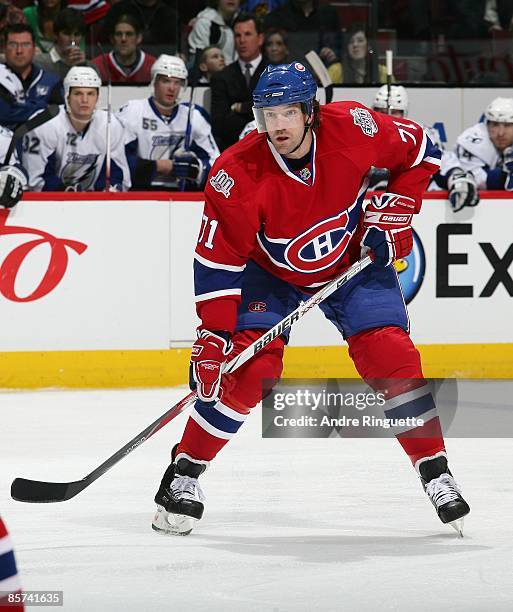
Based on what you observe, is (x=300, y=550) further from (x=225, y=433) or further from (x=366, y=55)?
(x=366, y=55)

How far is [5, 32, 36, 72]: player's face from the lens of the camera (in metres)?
6.03

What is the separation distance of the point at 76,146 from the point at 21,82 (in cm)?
41

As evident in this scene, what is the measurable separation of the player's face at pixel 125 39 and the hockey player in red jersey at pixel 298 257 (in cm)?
311

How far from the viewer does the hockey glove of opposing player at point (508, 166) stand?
5965mm

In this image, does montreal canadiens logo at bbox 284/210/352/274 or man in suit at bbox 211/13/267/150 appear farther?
man in suit at bbox 211/13/267/150

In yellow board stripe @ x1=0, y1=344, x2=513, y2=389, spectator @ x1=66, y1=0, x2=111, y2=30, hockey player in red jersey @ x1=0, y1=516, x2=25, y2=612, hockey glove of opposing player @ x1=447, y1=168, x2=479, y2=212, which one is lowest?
yellow board stripe @ x1=0, y1=344, x2=513, y2=389

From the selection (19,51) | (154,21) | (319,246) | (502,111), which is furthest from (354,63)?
(319,246)

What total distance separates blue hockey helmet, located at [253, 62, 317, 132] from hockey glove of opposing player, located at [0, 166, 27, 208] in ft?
7.49

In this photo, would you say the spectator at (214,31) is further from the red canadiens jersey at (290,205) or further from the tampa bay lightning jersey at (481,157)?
the red canadiens jersey at (290,205)

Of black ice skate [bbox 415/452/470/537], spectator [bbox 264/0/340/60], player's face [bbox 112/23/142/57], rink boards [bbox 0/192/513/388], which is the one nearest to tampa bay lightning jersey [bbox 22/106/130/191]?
rink boards [bbox 0/192/513/388]

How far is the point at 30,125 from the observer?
583cm

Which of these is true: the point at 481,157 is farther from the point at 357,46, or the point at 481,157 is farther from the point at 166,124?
the point at 166,124

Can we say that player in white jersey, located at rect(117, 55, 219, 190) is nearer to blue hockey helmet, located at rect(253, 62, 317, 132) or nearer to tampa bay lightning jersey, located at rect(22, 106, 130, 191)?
tampa bay lightning jersey, located at rect(22, 106, 130, 191)

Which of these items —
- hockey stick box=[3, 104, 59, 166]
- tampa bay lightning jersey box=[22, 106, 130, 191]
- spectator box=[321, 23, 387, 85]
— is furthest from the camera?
spectator box=[321, 23, 387, 85]
